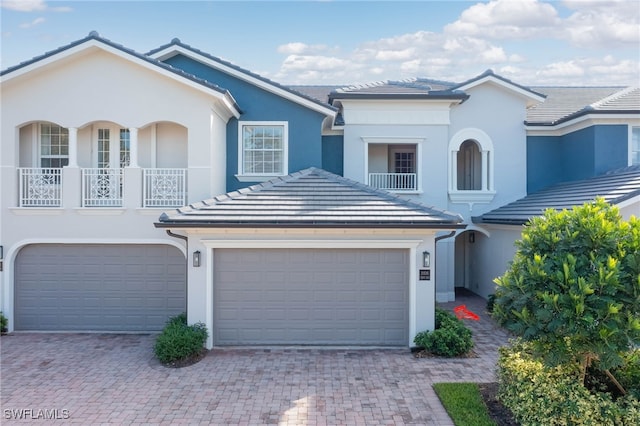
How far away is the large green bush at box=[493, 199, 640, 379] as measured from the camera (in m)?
5.69

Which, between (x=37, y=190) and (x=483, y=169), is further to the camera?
(x=483, y=169)

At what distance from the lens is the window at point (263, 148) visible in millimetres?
13555

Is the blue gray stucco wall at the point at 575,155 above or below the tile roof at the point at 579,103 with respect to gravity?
below

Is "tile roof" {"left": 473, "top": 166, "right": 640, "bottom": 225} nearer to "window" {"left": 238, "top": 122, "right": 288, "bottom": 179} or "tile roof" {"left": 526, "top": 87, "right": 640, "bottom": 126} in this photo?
"tile roof" {"left": 526, "top": 87, "right": 640, "bottom": 126}

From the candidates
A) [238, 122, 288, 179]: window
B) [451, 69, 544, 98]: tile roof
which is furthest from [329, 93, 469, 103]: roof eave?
[238, 122, 288, 179]: window

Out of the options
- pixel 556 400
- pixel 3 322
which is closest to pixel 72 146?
pixel 3 322

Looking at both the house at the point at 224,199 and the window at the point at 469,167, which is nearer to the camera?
the house at the point at 224,199

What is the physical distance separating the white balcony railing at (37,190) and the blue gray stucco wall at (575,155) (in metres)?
16.3

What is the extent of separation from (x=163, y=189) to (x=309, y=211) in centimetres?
466

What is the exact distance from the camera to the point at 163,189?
11648 millimetres

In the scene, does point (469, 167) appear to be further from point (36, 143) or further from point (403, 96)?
point (36, 143)

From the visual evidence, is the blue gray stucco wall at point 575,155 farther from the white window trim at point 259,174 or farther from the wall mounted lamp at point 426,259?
the white window trim at point 259,174

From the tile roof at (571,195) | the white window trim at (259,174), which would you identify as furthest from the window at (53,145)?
the tile roof at (571,195)

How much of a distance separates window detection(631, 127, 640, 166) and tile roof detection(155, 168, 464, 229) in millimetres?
9359
